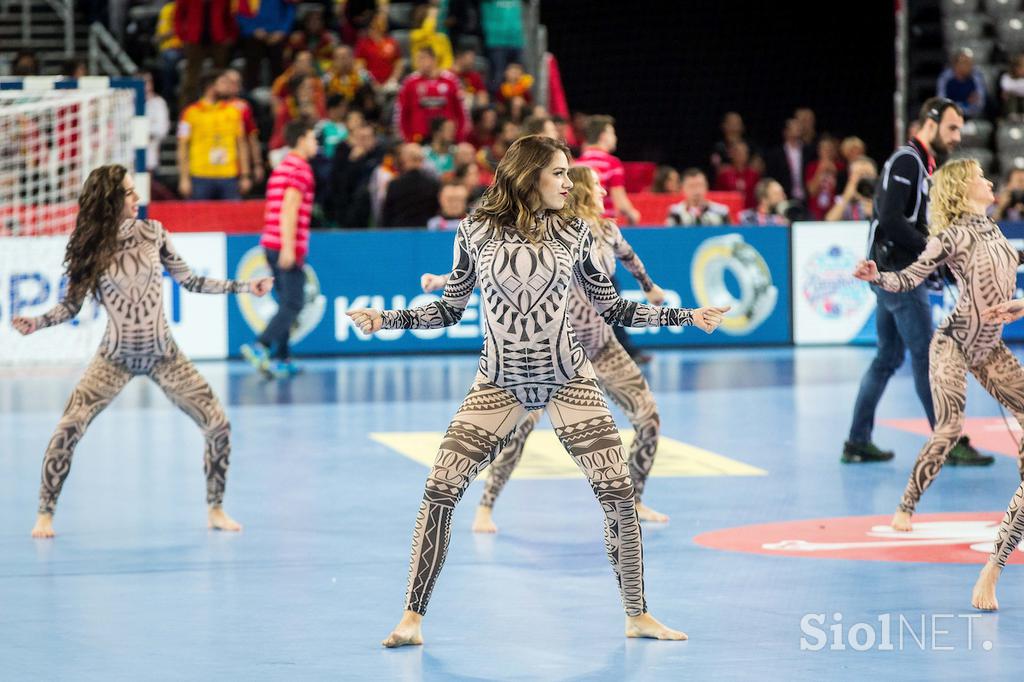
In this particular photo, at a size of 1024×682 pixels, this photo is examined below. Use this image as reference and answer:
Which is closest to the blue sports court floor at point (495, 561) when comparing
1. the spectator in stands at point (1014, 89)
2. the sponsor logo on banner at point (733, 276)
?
the sponsor logo on banner at point (733, 276)

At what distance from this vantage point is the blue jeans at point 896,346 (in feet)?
33.7

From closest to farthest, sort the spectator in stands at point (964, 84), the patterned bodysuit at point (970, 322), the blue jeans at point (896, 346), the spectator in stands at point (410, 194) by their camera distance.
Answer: the patterned bodysuit at point (970, 322) → the blue jeans at point (896, 346) → the spectator in stands at point (410, 194) → the spectator in stands at point (964, 84)

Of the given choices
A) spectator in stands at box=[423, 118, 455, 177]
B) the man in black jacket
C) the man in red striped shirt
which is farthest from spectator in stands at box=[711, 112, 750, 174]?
the man in black jacket

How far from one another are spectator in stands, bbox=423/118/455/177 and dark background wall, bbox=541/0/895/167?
6.59 metres

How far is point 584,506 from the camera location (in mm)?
9609

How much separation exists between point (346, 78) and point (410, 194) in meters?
3.48

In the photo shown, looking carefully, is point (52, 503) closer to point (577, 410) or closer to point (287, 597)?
point (287, 597)

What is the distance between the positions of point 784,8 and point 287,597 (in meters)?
19.9

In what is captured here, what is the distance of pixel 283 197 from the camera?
1491 cm

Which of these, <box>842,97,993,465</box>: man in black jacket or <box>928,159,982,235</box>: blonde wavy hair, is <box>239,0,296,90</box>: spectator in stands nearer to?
<box>842,97,993,465</box>: man in black jacket

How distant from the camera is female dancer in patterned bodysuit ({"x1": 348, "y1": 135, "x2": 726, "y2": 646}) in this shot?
635 cm

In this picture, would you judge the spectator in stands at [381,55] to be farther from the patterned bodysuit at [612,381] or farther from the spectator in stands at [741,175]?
the patterned bodysuit at [612,381]

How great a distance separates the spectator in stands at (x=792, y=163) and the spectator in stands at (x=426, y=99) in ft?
14.7

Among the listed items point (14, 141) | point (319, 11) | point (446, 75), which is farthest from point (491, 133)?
point (14, 141)
